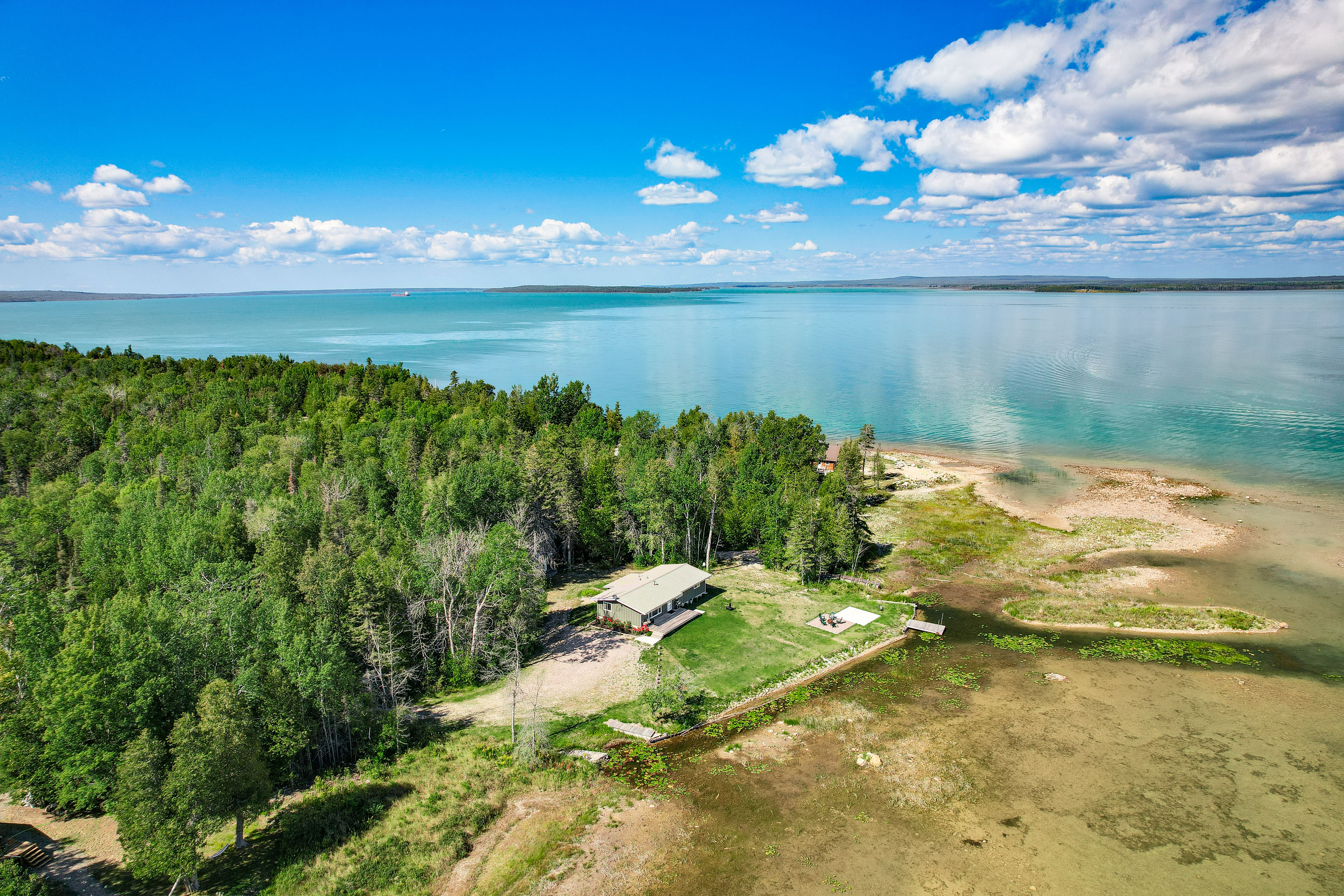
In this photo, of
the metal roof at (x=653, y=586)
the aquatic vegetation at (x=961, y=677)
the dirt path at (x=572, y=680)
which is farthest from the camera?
the metal roof at (x=653, y=586)

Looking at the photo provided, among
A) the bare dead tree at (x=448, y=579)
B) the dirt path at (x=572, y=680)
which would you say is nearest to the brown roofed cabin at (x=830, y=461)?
the dirt path at (x=572, y=680)

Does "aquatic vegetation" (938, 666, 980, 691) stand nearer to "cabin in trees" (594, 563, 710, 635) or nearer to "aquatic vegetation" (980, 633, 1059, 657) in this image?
"aquatic vegetation" (980, 633, 1059, 657)

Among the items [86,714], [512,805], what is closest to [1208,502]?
[512,805]

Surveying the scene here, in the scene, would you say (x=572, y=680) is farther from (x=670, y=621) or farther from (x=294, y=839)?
(x=294, y=839)

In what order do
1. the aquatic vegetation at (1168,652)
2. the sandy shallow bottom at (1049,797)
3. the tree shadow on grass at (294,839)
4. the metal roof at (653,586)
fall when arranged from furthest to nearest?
1. the metal roof at (653,586)
2. the aquatic vegetation at (1168,652)
3. the sandy shallow bottom at (1049,797)
4. the tree shadow on grass at (294,839)

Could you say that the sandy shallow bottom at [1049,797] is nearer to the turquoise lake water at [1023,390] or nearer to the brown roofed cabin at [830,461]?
the brown roofed cabin at [830,461]

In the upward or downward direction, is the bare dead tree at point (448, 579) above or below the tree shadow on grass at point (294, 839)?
above
